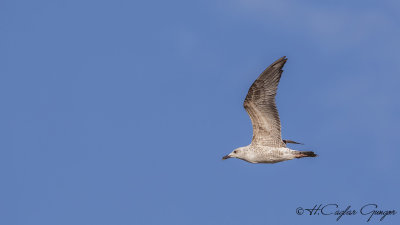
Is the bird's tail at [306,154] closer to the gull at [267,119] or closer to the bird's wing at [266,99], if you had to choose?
the gull at [267,119]

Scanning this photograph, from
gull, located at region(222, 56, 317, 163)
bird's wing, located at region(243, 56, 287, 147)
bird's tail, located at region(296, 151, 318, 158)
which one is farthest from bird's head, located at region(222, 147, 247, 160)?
bird's tail, located at region(296, 151, 318, 158)

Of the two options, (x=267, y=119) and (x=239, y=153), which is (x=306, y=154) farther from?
(x=239, y=153)

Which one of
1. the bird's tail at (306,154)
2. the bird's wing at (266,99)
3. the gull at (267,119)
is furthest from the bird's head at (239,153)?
the bird's tail at (306,154)

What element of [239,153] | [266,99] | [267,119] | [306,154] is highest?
[266,99]

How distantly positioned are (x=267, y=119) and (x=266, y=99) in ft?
2.02

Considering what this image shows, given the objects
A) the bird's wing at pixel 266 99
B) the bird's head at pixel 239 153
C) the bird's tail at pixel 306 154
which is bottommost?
the bird's tail at pixel 306 154

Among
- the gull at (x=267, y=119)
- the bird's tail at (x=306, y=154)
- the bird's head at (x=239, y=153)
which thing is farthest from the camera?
the bird's head at (x=239, y=153)

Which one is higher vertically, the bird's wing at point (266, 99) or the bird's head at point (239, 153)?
the bird's wing at point (266, 99)

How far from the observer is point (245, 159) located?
1786 centimetres

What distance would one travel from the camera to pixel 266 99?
56.2 feet

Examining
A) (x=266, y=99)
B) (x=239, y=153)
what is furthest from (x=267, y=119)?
(x=239, y=153)

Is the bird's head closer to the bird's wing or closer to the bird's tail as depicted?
the bird's wing

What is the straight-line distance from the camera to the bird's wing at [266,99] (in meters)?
17.0

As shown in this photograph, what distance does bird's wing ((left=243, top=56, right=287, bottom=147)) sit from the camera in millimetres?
17031
